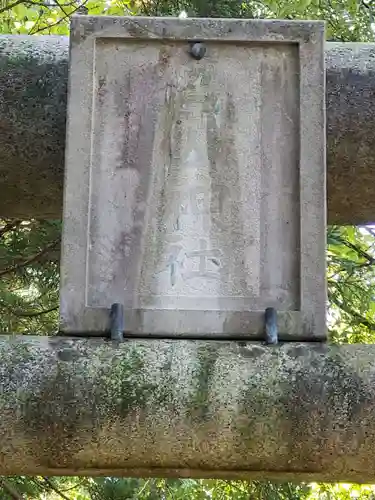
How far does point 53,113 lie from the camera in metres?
2.34

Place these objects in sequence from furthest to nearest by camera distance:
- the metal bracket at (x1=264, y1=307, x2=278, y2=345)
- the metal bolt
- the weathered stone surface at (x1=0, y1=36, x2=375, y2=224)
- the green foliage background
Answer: the green foliage background → the weathered stone surface at (x1=0, y1=36, x2=375, y2=224) → the metal bolt → the metal bracket at (x1=264, y1=307, x2=278, y2=345)

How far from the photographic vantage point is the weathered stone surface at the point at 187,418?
1.73m

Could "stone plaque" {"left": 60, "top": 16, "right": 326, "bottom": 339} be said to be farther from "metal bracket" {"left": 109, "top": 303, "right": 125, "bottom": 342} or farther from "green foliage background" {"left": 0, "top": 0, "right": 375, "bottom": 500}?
"green foliage background" {"left": 0, "top": 0, "right": 375, "bottom": 500}

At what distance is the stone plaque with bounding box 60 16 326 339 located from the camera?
195 cm

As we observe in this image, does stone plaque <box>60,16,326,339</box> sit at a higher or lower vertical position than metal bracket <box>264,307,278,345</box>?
higher

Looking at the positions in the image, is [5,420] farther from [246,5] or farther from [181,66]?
[246,5]

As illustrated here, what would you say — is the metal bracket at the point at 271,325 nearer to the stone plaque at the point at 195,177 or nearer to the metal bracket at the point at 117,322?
the stone plaque at the point at 195,177

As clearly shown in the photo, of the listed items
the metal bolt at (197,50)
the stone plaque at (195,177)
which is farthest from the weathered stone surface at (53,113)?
the metal bolt at (197,50)

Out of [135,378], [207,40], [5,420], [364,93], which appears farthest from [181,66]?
[5,420]

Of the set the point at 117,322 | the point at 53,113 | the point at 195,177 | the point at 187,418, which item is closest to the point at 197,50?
the point at 195,177

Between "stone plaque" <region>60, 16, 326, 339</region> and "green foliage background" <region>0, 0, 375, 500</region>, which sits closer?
"stone plaque" <region>60, 16, 326, 339</region>

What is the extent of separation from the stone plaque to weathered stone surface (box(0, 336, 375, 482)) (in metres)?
0.16

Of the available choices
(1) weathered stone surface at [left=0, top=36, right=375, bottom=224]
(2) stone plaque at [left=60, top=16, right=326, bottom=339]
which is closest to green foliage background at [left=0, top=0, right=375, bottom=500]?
(1) weathered stone surface at [left=0, top=36, right=375, bottom=224]

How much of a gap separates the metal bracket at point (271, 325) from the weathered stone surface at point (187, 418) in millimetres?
93
